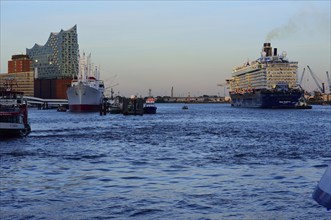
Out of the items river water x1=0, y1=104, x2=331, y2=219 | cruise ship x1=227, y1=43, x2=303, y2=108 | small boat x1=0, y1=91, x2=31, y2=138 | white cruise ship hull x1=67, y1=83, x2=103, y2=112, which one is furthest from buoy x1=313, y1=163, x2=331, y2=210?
cruise ship x1=227, y1=43, x2=303, y2=108

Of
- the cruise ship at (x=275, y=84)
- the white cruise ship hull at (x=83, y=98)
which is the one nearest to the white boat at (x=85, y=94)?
the white cruise ship hull at (x=83, y=98)

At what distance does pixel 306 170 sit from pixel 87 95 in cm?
13036

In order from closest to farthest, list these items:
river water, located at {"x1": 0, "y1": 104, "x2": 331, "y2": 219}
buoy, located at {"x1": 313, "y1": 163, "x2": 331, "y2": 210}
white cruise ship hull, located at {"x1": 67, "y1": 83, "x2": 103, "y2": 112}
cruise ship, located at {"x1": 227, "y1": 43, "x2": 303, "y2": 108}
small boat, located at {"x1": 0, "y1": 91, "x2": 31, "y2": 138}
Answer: buoy, located at {"x1": 313, "y1": 163, "x2": 331, "y2": 210} < river water, located at {"x1": 0, "y1": 104, "x2": 331, "y2": 219} < small boat, located at {"x1": 0, "y1": 91, "x2": 31, "y2": 138} < white cruise ship hull, located at {"x1": 67, "y1": 83, "x2": 103, "y2": 112} < cruise ship, located at {"x1": 227, "y1": 43, "x2": 303, "y2": 108}

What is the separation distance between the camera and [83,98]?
154m

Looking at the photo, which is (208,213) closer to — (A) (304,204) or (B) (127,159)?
(A) (304,204)

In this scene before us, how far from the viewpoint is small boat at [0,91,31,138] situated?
171ft

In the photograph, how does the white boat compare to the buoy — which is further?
the white boat

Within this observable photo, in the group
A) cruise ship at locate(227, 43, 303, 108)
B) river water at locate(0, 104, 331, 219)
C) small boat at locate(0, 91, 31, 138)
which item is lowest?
river water at locate(0, 104, 331, 219)

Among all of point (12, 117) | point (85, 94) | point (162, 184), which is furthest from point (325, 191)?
point (85, 94)

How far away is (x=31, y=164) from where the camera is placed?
30922 millimetres

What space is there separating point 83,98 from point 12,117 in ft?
333

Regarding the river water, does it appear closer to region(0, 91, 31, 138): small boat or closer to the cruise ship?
region(0, 91, 31, 138): small boat

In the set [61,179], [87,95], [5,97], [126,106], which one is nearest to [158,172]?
[61,179]

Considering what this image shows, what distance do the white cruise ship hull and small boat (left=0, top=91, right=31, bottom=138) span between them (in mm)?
90779
